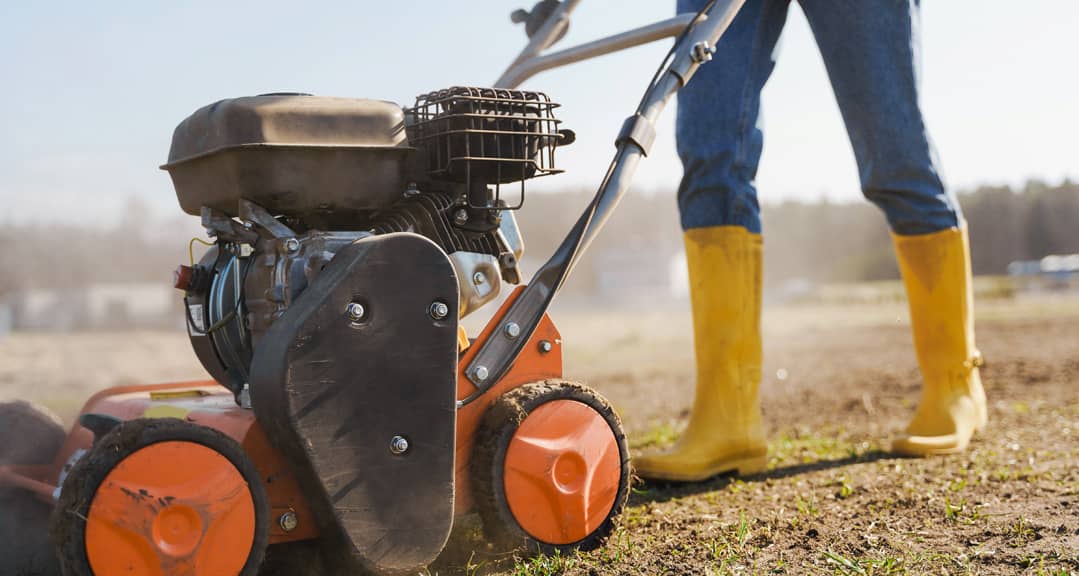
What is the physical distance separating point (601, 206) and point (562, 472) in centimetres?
57

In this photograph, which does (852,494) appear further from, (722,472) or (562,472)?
(562,472)

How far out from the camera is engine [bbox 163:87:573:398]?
6.08 ft

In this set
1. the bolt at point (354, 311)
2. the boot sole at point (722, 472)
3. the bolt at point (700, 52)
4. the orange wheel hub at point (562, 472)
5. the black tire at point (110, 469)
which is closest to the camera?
the black tire at point (110, 469)

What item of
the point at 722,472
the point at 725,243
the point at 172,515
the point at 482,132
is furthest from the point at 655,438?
the point at 172,515

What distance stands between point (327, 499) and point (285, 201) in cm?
58

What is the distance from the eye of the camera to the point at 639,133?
2.17 meters

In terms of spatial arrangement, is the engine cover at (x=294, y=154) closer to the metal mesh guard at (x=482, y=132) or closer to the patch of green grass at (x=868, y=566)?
the metal mesh guard at (x=482, y=132)

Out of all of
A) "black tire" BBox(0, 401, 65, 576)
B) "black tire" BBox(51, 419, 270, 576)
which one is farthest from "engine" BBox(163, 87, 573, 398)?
"black tire" BBox(0, 401, 65, 576)

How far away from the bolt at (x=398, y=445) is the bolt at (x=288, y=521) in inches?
8.5

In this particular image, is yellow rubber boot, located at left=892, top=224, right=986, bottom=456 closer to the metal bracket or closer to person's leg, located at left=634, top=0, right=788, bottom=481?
person's leg, located at left=634, top=0, right=788, bottom=481

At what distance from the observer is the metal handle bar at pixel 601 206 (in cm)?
198

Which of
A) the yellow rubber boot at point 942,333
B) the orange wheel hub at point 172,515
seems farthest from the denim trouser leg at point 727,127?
the orange wheel hub at point 172,515

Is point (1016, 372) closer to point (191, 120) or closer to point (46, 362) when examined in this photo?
point (191, 120)

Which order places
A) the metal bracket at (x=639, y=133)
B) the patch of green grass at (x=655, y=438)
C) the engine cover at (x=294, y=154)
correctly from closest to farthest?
the engine cover at (x=294, y=154) < the metal bracket at (x=639, y=133) < the patch of green grass at (x=655, y=438)
